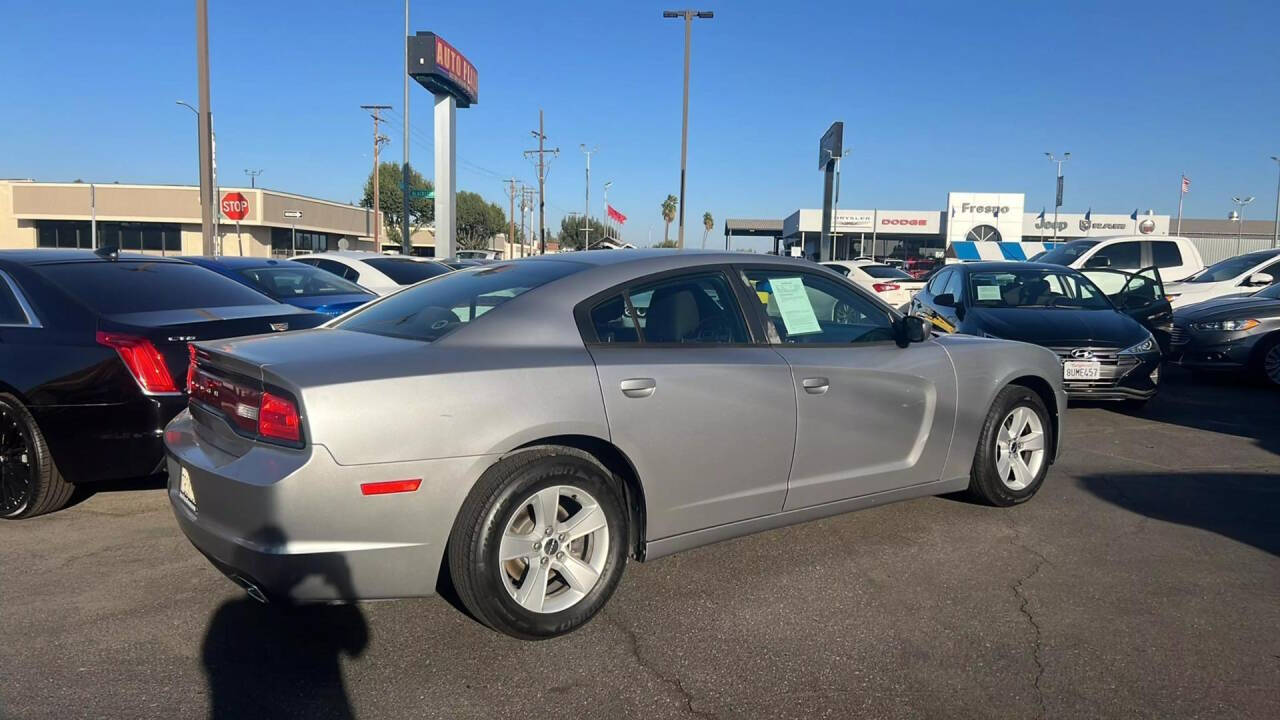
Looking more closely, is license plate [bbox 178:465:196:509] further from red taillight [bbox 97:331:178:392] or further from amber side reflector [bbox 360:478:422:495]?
red taillight [bbox 97:331:178:392]

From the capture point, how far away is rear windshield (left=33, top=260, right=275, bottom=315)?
4.80 metres

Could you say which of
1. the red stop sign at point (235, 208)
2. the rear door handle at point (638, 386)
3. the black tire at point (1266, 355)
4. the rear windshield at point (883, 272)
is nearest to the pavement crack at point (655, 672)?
the rear door handle at point (638, 386)

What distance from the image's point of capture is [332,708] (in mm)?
2846

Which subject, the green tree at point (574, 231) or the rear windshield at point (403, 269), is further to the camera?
the green tree at point (574, 231)

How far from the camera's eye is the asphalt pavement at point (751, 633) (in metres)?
2.90

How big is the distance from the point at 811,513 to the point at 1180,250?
13.6 meters

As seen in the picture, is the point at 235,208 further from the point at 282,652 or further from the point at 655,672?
the point at 655,672

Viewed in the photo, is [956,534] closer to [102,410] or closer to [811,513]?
[811,513]

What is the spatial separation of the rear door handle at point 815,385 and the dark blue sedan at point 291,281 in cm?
576

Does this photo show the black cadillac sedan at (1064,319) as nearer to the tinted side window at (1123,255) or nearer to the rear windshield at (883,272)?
the tinted side window at (1123,255)

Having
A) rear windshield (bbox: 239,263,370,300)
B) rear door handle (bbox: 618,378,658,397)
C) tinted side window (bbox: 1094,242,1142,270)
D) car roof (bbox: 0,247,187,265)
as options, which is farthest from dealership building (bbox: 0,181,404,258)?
rear door handle (bbox: 618,378,658,397)

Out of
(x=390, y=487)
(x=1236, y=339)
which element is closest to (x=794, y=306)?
(x=390, y=487)

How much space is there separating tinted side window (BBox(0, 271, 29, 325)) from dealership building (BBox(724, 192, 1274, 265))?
116ft

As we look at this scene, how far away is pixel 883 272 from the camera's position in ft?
64.3
